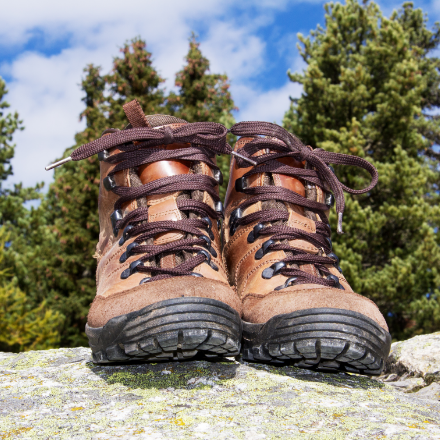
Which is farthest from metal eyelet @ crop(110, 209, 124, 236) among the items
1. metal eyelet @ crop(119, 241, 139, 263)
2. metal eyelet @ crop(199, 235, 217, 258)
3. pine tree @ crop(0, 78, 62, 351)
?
pine tree @ crop(0, 78, 62, 351)

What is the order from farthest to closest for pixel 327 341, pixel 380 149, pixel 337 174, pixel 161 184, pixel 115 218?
pixel 380 149, pixel 337 174, pixel 115 218, pixel 161 184, pixel 327 341

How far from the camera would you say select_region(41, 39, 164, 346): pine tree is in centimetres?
1302

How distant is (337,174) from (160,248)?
372 inches

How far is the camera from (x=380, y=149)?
12.7m

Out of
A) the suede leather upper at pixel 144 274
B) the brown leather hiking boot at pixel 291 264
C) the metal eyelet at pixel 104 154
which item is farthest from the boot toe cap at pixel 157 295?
the metal eyelet at pixel 104 154

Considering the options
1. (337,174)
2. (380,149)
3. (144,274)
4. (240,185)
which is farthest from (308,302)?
(380,149)

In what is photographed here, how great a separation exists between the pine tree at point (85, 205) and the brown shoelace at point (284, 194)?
1015cm

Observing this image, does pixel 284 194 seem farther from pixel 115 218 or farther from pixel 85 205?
pixel 85 205

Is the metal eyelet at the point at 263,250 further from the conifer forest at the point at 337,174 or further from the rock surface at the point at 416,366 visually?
the conifer forest at the point at 337,174

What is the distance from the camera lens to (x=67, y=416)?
5.13 feet

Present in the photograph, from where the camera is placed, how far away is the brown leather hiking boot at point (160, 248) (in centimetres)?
171

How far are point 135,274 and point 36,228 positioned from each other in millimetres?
15773

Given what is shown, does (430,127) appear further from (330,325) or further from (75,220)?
(330,325)

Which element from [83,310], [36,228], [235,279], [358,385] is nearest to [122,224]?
[235,279]
